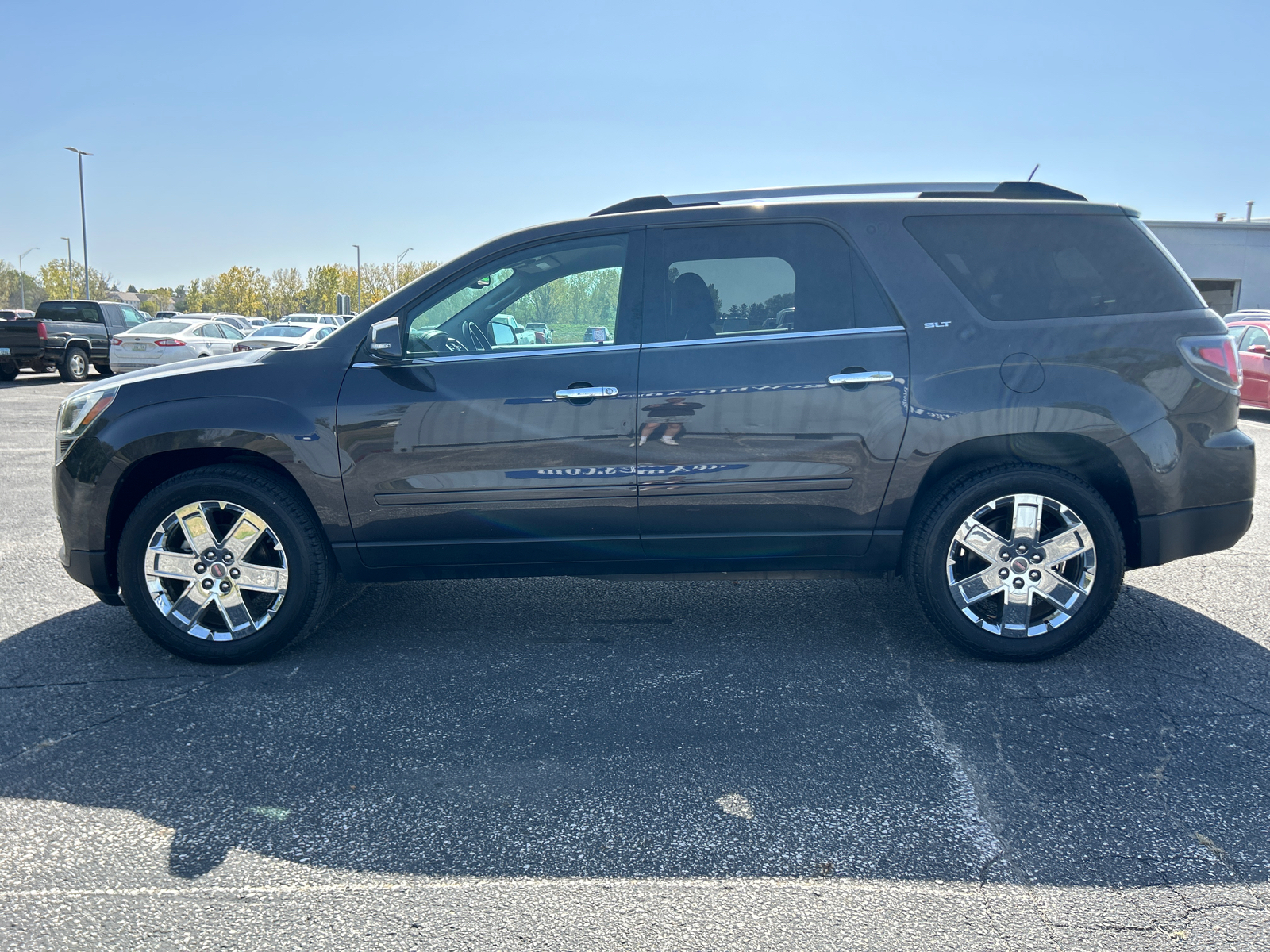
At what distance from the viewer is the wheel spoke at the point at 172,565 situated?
4043mm

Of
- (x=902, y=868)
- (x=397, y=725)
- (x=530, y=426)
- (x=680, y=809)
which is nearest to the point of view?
(x=902, y=868)

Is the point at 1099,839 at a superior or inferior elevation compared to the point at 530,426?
inferior

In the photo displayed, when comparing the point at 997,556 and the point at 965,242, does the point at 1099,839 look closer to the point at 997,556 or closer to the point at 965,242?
the point at 997,556

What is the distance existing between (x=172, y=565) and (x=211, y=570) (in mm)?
161

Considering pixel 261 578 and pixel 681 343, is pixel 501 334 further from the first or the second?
pixel 261 578

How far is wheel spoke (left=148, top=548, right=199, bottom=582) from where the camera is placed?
4043 millimetres

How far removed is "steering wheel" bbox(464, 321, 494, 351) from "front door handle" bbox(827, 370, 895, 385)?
1474 millimetres

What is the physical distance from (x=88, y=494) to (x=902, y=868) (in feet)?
11.7

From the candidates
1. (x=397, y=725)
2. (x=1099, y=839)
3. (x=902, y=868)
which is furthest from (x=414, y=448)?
(x=1099, y=839)

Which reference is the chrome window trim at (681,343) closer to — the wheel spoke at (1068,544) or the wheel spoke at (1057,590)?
the wheel spoke at (1068,544)

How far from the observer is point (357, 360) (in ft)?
13.1

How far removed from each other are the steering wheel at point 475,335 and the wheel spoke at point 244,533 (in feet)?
3.86

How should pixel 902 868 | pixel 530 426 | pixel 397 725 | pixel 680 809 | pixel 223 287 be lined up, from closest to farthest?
pixel 902 868 → pixel 680 809 → pixel 397 725 → pixel 530 426 → pixel 223 287

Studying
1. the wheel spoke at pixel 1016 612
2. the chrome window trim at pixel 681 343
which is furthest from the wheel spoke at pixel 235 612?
the wheel spoke at pixel 1016 612
